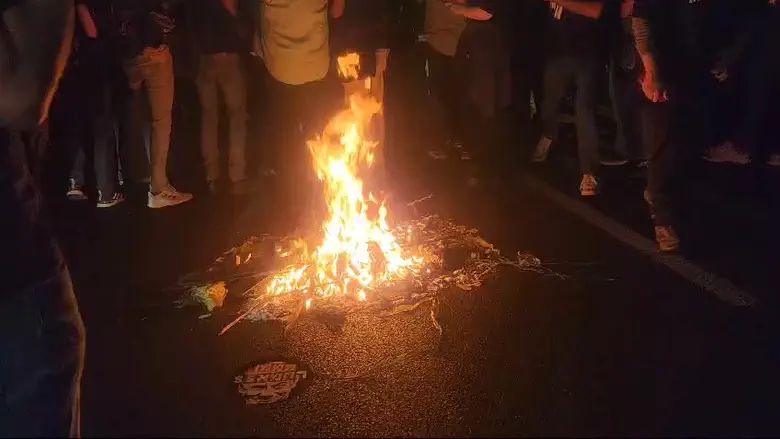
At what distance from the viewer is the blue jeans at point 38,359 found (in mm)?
2605

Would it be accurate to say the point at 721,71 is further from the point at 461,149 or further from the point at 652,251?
the point at 652,251

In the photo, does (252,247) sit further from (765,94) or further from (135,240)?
(765,94)

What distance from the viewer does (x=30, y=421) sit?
2627 mm

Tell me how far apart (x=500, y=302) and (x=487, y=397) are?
1285mm

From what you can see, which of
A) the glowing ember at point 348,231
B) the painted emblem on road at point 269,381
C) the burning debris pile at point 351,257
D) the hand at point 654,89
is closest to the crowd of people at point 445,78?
the hand at point 654,89

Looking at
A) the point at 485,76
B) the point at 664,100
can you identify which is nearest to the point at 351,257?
the point at 664,100

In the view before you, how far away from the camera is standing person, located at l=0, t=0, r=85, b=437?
7.94 ft

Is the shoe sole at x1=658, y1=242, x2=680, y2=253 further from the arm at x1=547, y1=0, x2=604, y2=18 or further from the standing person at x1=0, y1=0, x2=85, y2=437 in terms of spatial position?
the standing person at x1=0, y1=0, x2=85, y2=437

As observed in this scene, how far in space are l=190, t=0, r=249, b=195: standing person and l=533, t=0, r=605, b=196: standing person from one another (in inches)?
126

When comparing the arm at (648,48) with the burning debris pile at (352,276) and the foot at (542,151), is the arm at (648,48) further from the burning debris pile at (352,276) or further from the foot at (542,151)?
the foot at (542,151)

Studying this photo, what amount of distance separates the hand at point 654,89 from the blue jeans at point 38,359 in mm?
4339

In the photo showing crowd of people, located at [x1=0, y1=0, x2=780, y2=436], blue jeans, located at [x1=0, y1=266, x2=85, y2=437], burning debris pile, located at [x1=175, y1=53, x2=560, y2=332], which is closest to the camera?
blue jeans, located at [x1=0, y1=266, x2=85, y2=437]

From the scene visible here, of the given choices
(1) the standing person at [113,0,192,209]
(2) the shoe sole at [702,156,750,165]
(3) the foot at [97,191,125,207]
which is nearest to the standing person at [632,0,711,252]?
(2) the shoe sole at [702,156,750,165]

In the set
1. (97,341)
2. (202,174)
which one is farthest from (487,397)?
(202,174)
